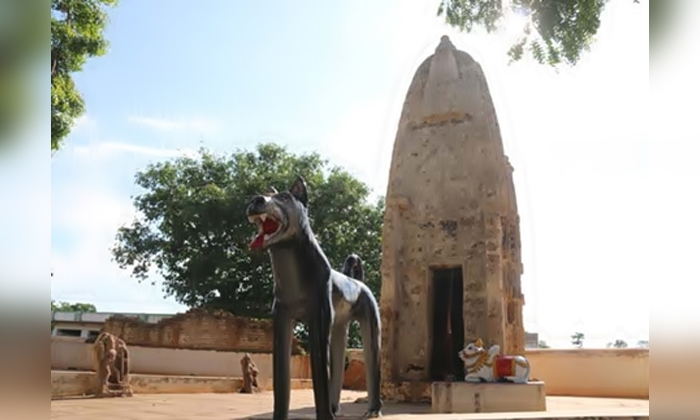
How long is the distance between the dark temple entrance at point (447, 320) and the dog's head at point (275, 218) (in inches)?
300

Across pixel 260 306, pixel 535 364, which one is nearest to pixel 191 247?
pixel 260 306

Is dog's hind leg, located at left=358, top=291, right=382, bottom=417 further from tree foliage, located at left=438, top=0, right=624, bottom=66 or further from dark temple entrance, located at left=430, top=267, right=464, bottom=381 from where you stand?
dark temple entrance, located at left=430, top=267, right=464, bottom=381

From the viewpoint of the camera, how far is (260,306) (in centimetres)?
2392

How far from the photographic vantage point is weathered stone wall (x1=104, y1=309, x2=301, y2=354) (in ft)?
63.4

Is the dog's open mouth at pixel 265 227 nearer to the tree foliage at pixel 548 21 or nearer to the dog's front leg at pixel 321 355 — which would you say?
the dog's front leg at pixel 321 355

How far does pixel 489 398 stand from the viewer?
9.30 m

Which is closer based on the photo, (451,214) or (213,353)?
(451,214)

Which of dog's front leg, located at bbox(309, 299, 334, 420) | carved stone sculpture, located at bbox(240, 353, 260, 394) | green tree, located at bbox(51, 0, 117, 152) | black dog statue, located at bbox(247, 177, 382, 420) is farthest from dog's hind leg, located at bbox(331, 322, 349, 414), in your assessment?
carved stone sculpture, located at bbox(240, 353, 260, 394)

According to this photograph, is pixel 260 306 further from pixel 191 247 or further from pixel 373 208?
pixel 373 208

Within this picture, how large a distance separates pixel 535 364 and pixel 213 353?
8904 mm

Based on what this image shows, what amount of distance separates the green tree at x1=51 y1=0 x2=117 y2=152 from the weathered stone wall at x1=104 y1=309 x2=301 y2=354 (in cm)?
1089

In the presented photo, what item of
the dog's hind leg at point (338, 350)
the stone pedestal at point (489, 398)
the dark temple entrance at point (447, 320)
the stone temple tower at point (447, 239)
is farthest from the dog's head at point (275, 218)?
the dark temple entrance at point (447, 320)

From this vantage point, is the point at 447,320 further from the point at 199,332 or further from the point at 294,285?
the point at 199,332

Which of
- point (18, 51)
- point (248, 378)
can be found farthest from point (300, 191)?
point (248, 378)
